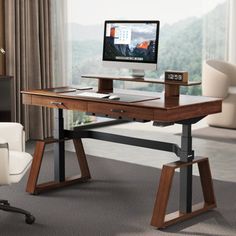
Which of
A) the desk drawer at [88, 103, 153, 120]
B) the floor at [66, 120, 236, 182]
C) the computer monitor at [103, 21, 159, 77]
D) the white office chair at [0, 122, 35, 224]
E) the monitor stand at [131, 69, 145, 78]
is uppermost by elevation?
the computer monitor at [103, 21, 159, 77]

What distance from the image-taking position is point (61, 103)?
441 cm

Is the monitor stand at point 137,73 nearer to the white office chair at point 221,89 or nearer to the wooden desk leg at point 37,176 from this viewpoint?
the wooden desk leg at point 37,176

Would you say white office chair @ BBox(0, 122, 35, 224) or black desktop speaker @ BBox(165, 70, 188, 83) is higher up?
black desktop speaker @ BBox(165, 70, 188, 83)

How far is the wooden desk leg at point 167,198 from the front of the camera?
3.85 metres

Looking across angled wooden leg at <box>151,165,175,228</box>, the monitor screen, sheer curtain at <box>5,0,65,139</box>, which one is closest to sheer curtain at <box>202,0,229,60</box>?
sheer curtain at <box>5,0,65,139</box>

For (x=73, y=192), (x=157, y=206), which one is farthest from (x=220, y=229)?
(x=73, y=192)

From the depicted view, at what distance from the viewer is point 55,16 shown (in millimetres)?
6789

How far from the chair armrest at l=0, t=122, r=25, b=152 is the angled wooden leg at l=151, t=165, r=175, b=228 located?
1008 mm

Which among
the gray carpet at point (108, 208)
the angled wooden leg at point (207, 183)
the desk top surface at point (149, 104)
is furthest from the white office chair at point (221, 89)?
the angled wooden leg at point (207, 183)

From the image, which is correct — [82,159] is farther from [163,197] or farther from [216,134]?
[216,134]

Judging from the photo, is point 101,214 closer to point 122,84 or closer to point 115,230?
point 115,230

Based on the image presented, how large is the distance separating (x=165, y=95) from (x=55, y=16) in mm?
2911

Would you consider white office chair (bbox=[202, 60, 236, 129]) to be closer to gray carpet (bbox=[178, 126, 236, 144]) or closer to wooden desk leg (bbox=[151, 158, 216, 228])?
gray carpet (bbox=[178, 126, 236, 144])

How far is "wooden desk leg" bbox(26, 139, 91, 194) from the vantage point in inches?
181
